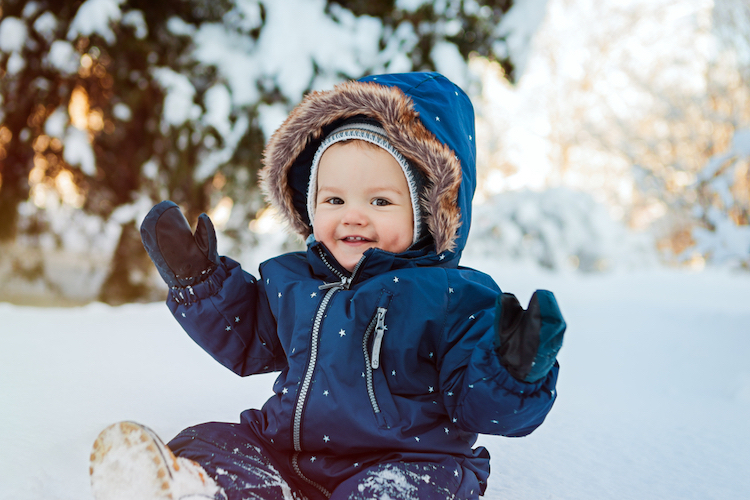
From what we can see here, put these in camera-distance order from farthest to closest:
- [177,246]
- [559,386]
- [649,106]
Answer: [649,106] → [559,386] → [177,246]

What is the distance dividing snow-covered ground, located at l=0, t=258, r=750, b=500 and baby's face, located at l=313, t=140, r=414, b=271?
0.57 meters

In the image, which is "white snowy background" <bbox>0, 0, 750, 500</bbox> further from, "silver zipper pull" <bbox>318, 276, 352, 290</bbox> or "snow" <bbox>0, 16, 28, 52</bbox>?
"silver zipper pull" <bbox>318, 276, 352, 290</bbox>

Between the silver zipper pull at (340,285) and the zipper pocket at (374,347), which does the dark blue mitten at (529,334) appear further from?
the silver zipper pull at (340,285)

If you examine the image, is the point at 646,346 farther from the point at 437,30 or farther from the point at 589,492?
the point at 437,30

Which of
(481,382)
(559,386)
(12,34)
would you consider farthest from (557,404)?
(12,34)

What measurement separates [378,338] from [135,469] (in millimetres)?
462

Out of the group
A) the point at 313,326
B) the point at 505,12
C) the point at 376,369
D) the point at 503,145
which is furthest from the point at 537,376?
the point at 503,145

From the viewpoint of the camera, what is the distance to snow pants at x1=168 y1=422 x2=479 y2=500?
2.75 feet

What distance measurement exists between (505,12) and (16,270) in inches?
150

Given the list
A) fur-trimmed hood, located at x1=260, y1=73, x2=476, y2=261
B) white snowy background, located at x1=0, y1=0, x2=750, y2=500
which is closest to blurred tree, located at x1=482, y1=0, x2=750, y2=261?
white snowy background, located at x1=0, y1=0, x2=750, y2=500

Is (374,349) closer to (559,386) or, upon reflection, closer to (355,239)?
(355,239)

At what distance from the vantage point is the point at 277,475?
94cm

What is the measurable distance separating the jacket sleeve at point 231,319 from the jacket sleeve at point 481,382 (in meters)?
0.45

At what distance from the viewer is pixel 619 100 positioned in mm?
6836
